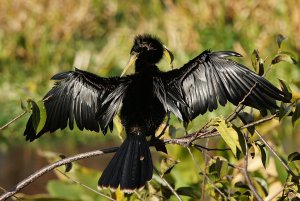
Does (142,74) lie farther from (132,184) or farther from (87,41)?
(87,41)

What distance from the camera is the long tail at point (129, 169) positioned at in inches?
72.4

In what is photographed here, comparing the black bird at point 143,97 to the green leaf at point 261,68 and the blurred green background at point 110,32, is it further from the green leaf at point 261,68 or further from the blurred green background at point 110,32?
the blurred green background at point 110,32

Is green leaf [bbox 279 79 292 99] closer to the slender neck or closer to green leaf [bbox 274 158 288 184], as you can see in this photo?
the slender neck

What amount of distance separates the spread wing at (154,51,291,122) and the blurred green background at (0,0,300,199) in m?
4.92

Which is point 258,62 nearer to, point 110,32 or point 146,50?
point 146,50

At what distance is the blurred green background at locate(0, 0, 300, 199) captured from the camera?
7.89 metres

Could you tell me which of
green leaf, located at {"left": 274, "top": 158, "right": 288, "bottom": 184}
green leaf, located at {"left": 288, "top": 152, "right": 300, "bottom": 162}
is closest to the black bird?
green leaf, located at {"left": 288, "top": 152, "right": 300, "bottom": 162}

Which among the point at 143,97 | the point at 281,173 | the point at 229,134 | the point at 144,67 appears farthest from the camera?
the point at 281,173

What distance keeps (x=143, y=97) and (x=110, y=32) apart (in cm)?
752

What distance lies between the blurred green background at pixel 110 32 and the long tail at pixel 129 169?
493cm

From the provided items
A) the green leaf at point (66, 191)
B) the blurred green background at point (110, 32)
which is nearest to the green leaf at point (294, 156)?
the green leaf at point (66, 191)

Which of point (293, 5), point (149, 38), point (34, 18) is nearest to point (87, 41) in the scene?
point (34, 18)

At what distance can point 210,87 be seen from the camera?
202 cm

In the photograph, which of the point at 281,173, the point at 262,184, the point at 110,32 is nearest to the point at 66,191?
the point at 281,173
